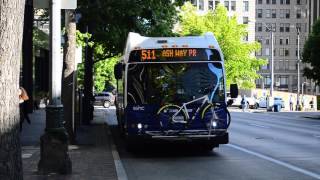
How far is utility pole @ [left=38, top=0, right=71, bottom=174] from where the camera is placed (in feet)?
34.8

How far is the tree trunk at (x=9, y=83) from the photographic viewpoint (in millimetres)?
5562

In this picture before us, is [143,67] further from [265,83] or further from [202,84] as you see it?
[265,83]

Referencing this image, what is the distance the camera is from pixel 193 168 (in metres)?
12.7

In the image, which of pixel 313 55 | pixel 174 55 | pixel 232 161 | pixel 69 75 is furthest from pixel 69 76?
pixel 313 55

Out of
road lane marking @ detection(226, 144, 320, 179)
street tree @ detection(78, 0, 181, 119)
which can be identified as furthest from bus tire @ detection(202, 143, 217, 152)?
street tree @ detection(78, 0, 181, 119)

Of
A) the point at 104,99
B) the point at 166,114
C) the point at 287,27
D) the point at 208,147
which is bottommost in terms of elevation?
the point at 208,147

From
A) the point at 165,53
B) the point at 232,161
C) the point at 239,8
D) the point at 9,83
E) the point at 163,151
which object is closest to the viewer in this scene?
the point at 9,83

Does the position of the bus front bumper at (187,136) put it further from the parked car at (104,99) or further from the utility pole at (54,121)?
the parked car at (104,99)

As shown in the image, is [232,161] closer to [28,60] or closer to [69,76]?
[69,76]

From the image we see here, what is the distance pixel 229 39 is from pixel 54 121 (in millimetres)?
67769

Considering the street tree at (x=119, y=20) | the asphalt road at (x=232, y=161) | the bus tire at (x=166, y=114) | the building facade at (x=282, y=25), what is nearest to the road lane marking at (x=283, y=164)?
Result: the asphalt road at (x=232, y=161)

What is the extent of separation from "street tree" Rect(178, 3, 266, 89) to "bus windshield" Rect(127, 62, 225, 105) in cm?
6085

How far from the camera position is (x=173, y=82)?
1457cm

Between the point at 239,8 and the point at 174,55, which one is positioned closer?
the point at 174,55
